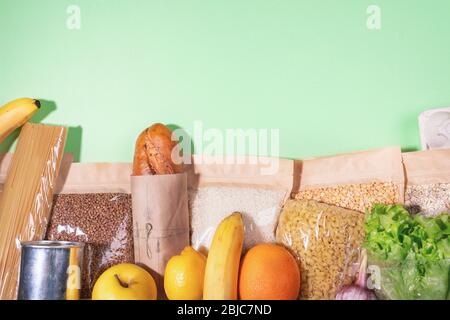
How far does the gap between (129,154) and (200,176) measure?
21cm

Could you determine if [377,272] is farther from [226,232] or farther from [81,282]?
[81,282]

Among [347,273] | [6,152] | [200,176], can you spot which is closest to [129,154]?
[200,176]

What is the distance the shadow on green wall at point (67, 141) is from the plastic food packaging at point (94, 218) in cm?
7

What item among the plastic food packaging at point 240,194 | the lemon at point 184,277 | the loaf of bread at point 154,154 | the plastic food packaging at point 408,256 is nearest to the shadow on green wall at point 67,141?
the loaf of bread at point 154,154

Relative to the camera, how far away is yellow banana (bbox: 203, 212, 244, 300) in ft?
3.59

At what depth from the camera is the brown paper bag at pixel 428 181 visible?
128 cm

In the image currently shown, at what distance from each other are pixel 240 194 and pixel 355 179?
11.8 inches

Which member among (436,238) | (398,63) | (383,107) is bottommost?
(436,238)

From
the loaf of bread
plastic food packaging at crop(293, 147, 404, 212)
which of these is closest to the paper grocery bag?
the loaf of bread

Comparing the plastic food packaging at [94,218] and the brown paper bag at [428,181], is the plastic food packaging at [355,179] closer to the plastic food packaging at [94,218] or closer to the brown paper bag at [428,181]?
the brown paper bag at [428,181]

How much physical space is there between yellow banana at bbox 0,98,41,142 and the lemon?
21.1 inches

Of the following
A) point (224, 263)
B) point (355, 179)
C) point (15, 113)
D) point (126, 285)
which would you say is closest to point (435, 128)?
point (355, 179)

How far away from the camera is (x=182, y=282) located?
114 centimetres

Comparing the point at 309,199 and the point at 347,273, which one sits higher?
the point at 309,199
